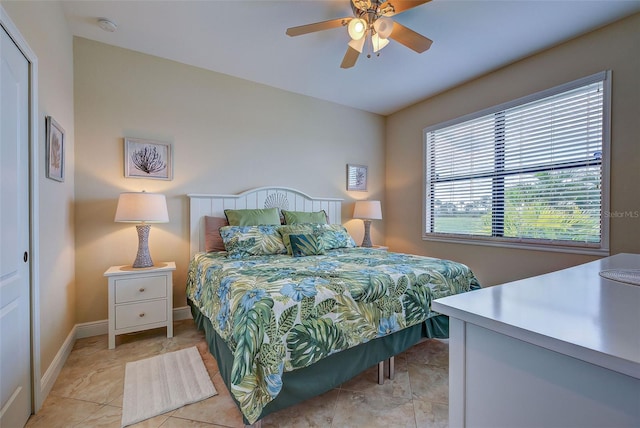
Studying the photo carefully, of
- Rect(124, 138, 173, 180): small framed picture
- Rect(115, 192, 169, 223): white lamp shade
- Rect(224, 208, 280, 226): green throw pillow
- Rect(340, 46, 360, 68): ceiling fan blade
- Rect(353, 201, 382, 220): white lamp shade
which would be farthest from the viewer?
Rect(353, 201, 382, 220): white lamp shade

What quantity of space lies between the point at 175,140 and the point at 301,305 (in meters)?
2.46

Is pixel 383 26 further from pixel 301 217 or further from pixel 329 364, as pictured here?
pixel 329 364

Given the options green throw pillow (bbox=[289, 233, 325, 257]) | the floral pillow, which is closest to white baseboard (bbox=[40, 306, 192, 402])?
the floral pillow

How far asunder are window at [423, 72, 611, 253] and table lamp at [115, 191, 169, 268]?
335 centimetres

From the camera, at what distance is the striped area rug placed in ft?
5.19

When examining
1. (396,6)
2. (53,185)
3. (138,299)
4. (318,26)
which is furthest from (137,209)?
(396,6)

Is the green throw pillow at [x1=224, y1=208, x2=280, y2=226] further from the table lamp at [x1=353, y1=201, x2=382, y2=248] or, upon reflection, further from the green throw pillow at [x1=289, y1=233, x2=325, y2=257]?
the table lamp at [x1=353, y1=201, x2=382, y2=248]

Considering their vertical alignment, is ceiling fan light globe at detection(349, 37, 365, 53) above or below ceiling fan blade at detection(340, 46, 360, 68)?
below

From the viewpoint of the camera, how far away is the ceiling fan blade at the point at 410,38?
200 centimetres

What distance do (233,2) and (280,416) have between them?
2877 millimetres

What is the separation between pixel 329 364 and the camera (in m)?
1.57

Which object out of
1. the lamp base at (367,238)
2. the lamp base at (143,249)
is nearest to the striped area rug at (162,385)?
the lamp base at (143,249)

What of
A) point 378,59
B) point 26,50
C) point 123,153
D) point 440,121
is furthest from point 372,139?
point 26,50

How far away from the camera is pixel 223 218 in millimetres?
3051
